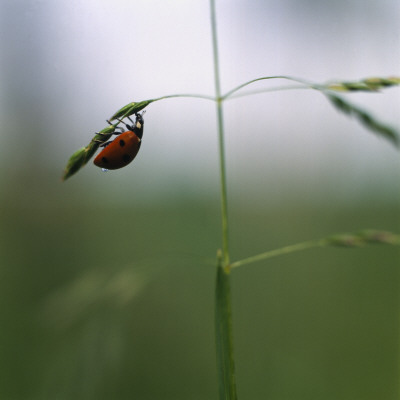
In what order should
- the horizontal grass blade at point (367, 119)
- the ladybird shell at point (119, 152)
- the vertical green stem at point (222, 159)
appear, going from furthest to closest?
the ladybird shell at point (119, 152) < the vertical green stem at point (222, 159) < the horizontal grass blade at point (367, 119)

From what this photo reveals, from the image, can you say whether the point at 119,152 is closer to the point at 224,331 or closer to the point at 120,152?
the point at 120,152

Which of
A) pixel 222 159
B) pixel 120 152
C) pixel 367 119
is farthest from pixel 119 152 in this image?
pixel 367 119

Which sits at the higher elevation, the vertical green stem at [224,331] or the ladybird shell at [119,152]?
the ladybird shell at [119,152]

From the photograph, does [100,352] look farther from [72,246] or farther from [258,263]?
[258,263]

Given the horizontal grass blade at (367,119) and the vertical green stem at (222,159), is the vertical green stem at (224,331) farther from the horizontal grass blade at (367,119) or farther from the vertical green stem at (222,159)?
the horizontal grass blade at (367,119)

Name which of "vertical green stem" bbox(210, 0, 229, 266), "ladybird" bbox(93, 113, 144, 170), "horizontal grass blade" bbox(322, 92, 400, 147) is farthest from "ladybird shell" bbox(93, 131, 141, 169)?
"horizontal grass blade" bbox(322, 92, 400, 147)

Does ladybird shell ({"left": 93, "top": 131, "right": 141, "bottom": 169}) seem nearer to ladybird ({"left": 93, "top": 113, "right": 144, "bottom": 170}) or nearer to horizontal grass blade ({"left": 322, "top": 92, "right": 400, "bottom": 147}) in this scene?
ladybird ({"left": 93, "top": 113, "right": 144, "bottom": 170})

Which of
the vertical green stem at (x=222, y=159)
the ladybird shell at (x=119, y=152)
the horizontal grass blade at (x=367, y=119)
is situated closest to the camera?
the horizontal grass blade at (x=367, y=119)

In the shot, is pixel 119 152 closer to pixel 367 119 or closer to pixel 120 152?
pixel 120 152

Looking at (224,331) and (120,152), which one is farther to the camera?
(120,152)

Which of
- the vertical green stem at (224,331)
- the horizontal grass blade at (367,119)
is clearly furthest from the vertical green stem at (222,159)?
the horizontal grass blade at (367,119)

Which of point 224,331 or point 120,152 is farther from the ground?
point 120,152

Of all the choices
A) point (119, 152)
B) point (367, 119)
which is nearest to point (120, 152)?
point (119, 152)
